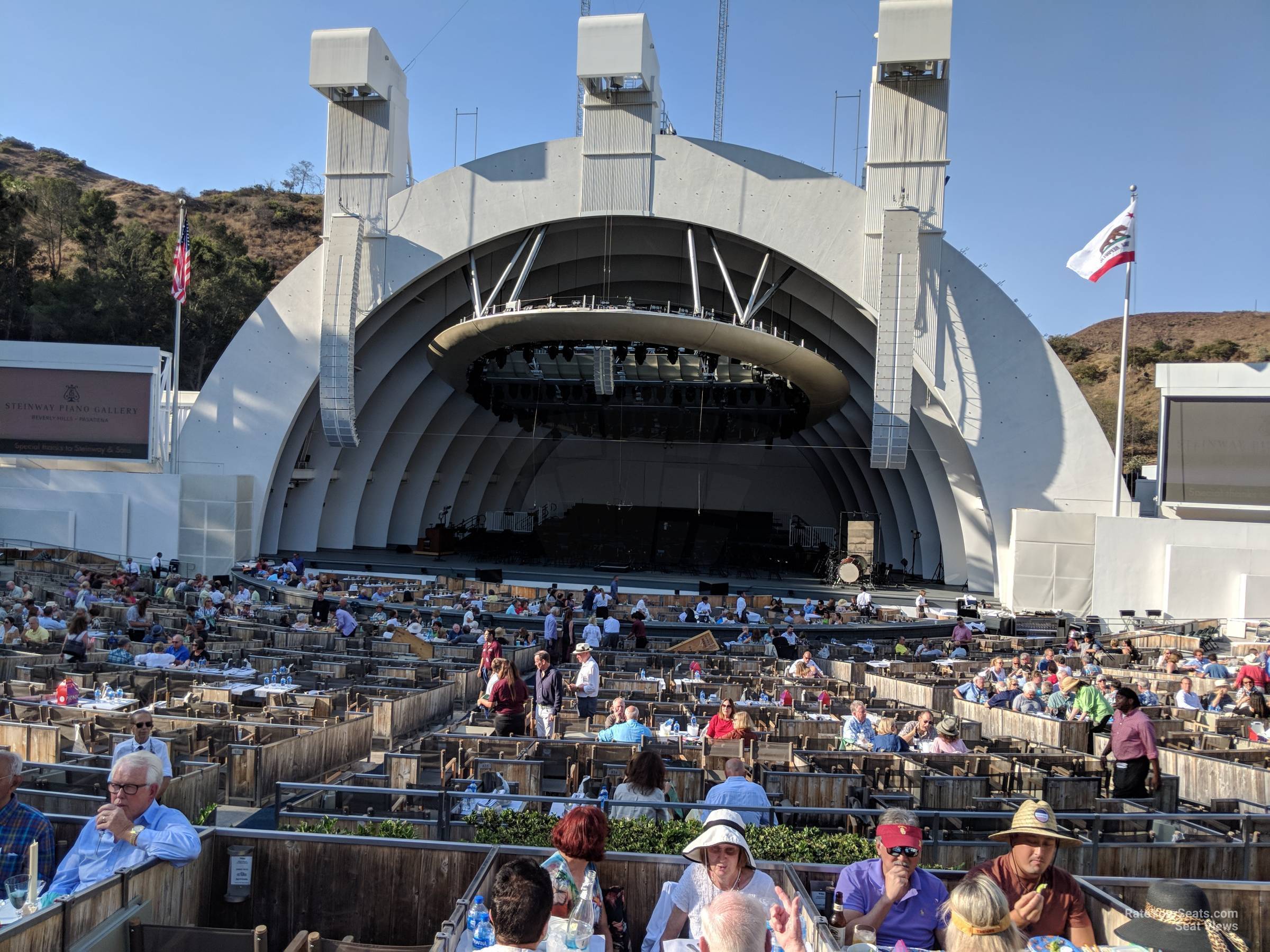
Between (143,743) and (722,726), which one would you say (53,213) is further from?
(722,726)

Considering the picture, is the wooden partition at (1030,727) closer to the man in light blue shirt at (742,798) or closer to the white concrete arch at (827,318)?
the man in light blue shirt at (742,798)

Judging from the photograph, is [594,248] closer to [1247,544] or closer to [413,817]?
[1247,544]

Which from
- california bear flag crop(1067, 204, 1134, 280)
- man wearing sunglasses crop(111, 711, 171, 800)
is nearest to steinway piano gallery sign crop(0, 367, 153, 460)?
man wearing sunglasses crop(111, 711, 171, 800)

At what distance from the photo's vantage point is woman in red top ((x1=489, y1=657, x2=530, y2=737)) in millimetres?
8602

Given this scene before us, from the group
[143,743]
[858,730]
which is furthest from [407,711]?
[858,730]

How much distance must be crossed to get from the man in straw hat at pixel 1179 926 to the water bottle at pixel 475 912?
2.38m

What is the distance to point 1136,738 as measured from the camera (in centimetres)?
707

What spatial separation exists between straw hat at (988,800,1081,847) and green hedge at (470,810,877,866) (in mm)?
1099

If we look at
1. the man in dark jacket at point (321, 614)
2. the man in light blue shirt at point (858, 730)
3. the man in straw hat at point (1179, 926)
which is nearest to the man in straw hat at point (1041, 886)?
the man in straw hat at point (1179, 926)

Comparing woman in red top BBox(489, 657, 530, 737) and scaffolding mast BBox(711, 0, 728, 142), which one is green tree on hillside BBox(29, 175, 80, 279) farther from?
woman in red top BBox(489, 657, 530, 737)

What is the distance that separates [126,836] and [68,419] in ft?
91.6

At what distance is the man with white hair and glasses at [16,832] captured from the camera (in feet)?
13.4

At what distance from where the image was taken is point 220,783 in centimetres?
669

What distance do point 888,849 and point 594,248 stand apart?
2619 centimetres
